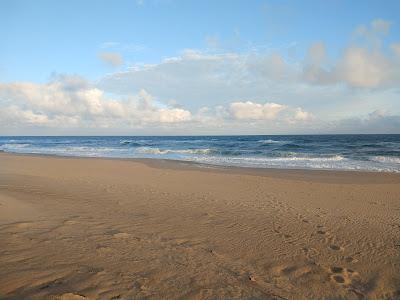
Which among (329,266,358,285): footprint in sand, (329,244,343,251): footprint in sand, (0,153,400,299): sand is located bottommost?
(329,266,358,285): footprint in sand

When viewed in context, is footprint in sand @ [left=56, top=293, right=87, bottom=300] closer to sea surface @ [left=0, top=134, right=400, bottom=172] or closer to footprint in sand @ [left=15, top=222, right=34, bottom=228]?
footprint in sand @ [left=15, top=222, right=34, bottom=228]

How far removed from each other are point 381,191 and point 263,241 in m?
7.05

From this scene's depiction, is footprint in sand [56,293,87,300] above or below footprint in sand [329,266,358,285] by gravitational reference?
above

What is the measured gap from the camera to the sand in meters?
3.47

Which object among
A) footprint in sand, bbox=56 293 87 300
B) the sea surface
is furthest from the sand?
the sea surface

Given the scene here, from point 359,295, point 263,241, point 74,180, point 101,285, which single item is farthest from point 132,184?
point 359,295

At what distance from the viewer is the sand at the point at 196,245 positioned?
11.4ft

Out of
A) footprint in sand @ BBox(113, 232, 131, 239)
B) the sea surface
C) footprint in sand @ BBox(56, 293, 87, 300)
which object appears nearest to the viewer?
footprint in sand @ BBox(56, 293, 87, 300)

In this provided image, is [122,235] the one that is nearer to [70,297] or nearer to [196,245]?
[196,245]

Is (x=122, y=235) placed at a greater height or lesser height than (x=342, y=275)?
greater

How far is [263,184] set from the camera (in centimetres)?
1106

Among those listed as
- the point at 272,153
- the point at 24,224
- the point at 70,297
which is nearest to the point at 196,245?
the point at 70,297

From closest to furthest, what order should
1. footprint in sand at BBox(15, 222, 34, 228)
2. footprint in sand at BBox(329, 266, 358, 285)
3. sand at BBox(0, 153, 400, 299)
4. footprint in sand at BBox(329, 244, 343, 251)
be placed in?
sand at BBox(0, 153, 400, 299), footprint in sand at BBox(329, 266, 358, 285), footprint in sand at BBox(329, 244, 343, 251), footprint in sand at BBox(15, 222, 34, 228)

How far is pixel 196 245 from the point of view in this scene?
475 centimetres
